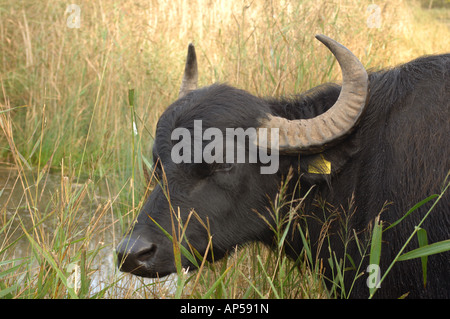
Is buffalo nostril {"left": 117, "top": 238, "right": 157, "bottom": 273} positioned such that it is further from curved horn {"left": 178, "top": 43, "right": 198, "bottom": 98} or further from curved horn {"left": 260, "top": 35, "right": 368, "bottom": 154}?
curved horn {"left": 178, "top": 43, "right": 198, "bottom": 98}

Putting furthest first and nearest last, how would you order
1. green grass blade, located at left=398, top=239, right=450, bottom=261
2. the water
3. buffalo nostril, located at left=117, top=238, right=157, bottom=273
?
1. the water
2. buffalo nostril, located at left=117, top=238, right=157, bottom=273
3. green grass blade, located at left=398, top=239, right=450, bottom=261

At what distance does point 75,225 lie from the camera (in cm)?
316

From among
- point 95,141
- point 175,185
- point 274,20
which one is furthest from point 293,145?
point 95,141

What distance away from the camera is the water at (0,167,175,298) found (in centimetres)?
301

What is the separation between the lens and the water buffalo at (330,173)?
9.55 feet

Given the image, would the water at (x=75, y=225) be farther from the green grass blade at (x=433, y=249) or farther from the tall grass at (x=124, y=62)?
the green grass blade at (x=433, y=249)

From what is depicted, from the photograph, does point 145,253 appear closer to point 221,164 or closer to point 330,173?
point 221,164

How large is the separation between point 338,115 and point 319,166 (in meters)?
0.29

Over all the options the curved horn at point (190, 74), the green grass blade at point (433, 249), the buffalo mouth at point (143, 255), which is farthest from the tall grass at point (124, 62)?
the green grass blade at point (433, 249)

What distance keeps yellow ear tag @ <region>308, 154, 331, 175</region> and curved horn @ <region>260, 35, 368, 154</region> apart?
2.3 inches

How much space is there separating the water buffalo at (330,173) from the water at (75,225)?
24 cm

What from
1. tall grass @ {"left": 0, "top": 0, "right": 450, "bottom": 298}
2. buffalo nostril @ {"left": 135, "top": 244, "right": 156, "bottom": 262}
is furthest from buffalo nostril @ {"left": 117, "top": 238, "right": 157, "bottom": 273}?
tall grass @ {"left": 0, "top": 0, "right": 450, "bottom": 298}
